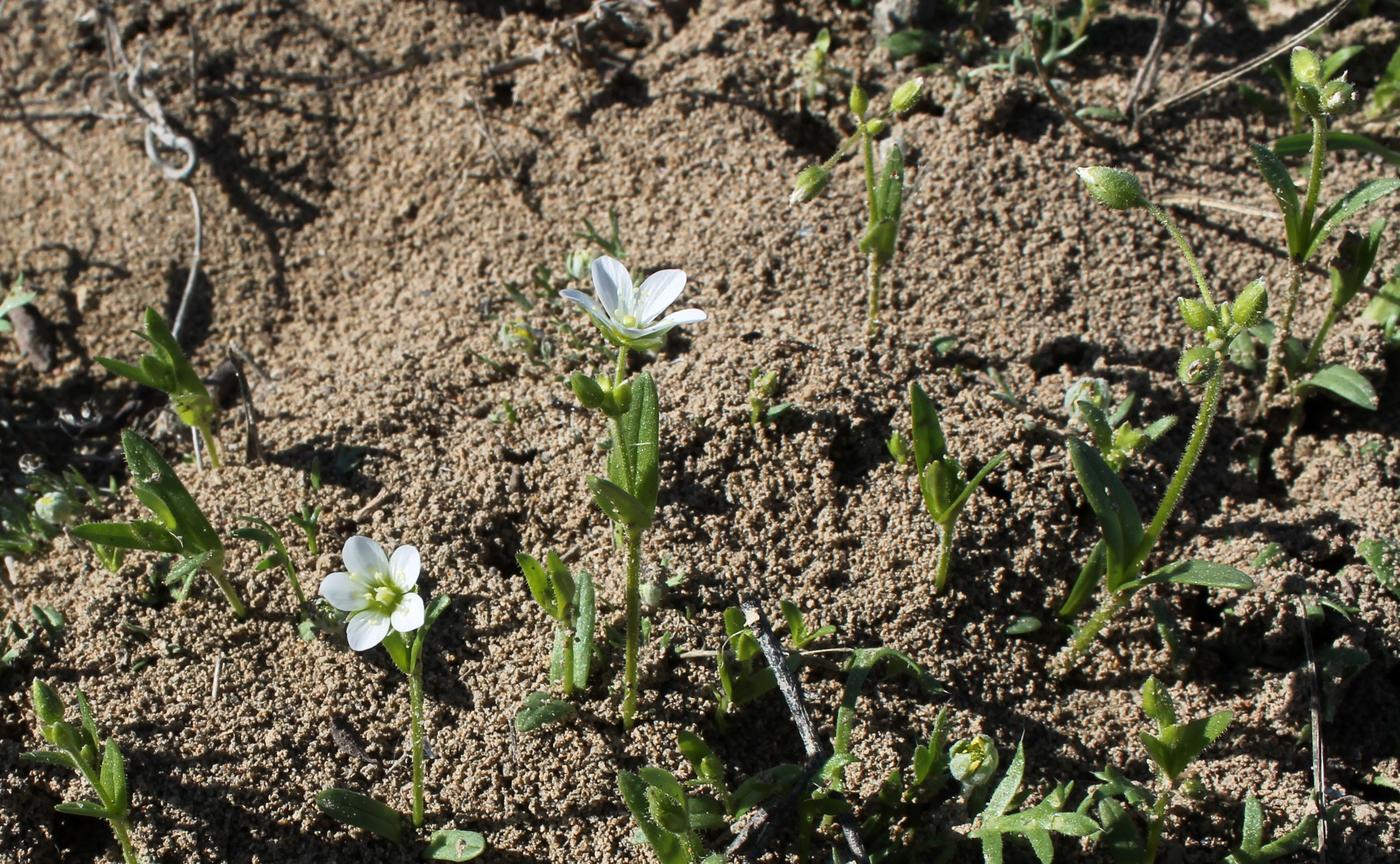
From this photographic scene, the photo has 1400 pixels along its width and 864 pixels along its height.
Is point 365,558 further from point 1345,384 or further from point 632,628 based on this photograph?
point 1345,384

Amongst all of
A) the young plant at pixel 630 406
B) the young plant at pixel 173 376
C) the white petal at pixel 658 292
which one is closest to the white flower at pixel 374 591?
the young plant at pixel 630 406

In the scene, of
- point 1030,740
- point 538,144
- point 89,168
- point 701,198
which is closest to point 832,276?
point 701,198

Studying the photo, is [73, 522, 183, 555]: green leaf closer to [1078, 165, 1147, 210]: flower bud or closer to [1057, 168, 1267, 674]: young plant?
[1057, 168, 1267, 674]: young plant

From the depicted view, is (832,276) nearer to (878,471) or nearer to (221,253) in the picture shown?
(878,471)

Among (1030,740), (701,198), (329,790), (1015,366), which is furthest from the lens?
(701,198)

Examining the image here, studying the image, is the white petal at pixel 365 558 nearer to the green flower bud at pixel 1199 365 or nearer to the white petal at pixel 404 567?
the white petal at pixel 404 567

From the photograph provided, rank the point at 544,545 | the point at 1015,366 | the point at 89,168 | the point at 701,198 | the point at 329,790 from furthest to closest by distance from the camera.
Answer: the point at 89,168 → the point at 701,198 → the point at 1015,366 → the point at 544,545 → the point at 329,790

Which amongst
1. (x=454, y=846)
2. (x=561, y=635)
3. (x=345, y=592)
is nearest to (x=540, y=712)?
(x=561, y=635)

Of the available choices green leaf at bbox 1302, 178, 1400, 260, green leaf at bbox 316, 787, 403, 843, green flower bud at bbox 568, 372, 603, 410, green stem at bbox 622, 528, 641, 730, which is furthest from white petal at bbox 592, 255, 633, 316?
green leaf at bbox 1302, 178, 1400, 260
